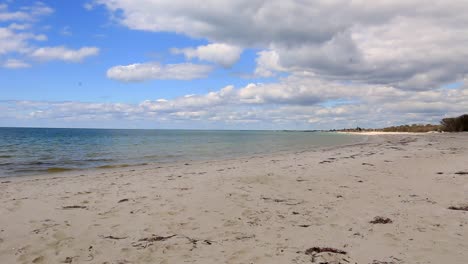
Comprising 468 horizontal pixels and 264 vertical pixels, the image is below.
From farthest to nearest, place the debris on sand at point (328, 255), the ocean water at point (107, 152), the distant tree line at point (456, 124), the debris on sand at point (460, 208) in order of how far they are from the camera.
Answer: the distant tree line at point (456, 124) < the ocean water at point (107, 152) < the debris on sand at point (460, 208) < the debris on sand at point (328, 255)

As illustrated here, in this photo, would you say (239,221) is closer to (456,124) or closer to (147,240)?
(147,240)

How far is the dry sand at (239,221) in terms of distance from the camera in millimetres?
5445

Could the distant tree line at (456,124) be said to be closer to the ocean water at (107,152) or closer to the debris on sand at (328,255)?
the ocean water at (107,152)

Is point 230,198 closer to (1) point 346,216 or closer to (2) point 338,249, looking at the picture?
(1) point 346,216

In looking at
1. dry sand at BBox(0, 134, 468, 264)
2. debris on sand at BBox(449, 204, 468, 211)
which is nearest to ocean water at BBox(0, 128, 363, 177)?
dry sand at BBox(0, 134, 468, 264)

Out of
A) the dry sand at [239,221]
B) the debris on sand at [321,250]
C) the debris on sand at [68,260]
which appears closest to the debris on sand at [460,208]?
the dry sand at [239,221]

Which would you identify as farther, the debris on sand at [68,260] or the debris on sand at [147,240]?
the debris on sand at [147,240]

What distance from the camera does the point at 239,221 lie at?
724 centimetres

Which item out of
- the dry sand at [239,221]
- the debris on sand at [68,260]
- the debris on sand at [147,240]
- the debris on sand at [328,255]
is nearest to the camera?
the debris on sand at [328,255]

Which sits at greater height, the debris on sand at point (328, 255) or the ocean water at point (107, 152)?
the debris on sand at point (328, 255)

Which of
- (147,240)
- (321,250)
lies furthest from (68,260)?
(321,250)

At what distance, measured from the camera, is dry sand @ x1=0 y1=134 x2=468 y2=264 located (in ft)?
17.9

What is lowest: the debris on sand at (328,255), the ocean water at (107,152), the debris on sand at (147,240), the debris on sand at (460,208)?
the ocean water at (107,152)

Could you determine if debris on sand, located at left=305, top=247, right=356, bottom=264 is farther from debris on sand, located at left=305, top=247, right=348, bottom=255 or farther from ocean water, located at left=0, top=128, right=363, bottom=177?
ocean water, located at left=0, top=128, right=363, bottom=177
